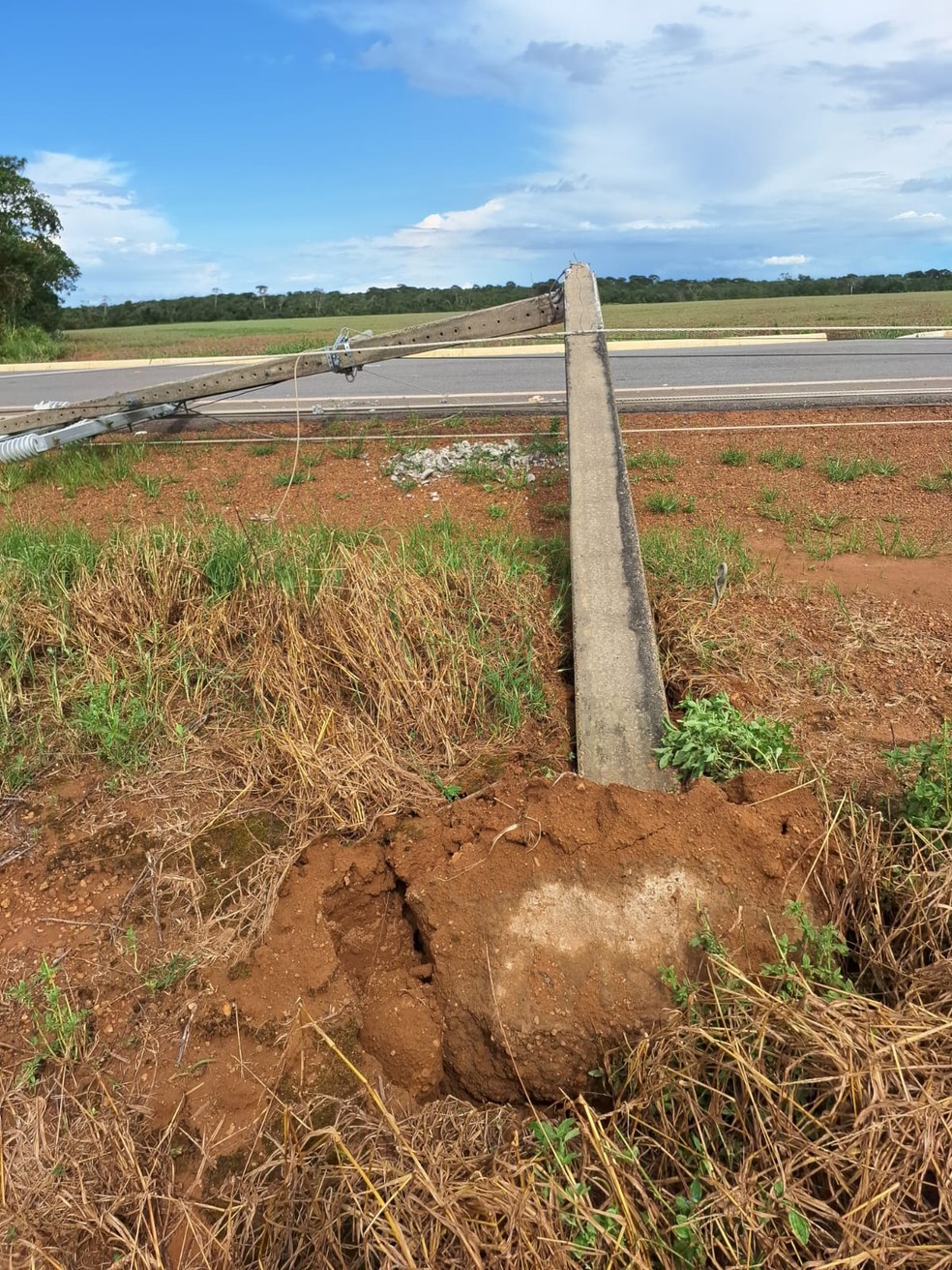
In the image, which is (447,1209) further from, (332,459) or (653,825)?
(332,459)

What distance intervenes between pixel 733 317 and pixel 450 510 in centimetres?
2351

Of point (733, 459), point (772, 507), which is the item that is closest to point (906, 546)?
point (772, 507)

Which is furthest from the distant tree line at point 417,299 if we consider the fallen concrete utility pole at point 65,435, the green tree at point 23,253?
the fallen concrete utility pole at point 65,435

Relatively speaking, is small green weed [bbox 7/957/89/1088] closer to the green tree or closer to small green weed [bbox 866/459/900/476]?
small green weed [bbox 866/459/900/476]

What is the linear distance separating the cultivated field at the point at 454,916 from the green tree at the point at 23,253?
23.1 m

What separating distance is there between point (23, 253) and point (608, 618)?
25604 millimetres

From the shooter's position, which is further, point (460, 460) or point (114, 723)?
point (460, 460)

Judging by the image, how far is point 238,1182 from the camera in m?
2.04

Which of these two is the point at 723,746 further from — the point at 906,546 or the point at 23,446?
the point at 23,446

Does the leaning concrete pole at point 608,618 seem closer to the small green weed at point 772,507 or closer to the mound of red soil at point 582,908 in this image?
the mound of red soil at point 582,908

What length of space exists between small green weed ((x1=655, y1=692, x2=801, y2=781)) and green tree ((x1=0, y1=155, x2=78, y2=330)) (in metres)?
25.9

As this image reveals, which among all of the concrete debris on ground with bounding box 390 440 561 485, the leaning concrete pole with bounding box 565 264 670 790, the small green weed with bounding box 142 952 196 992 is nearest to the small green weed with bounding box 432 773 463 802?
the leaning concrete pole with bounding box 565 264 670 790

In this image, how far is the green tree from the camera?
23.0 m

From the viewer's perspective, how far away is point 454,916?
2623 mm
